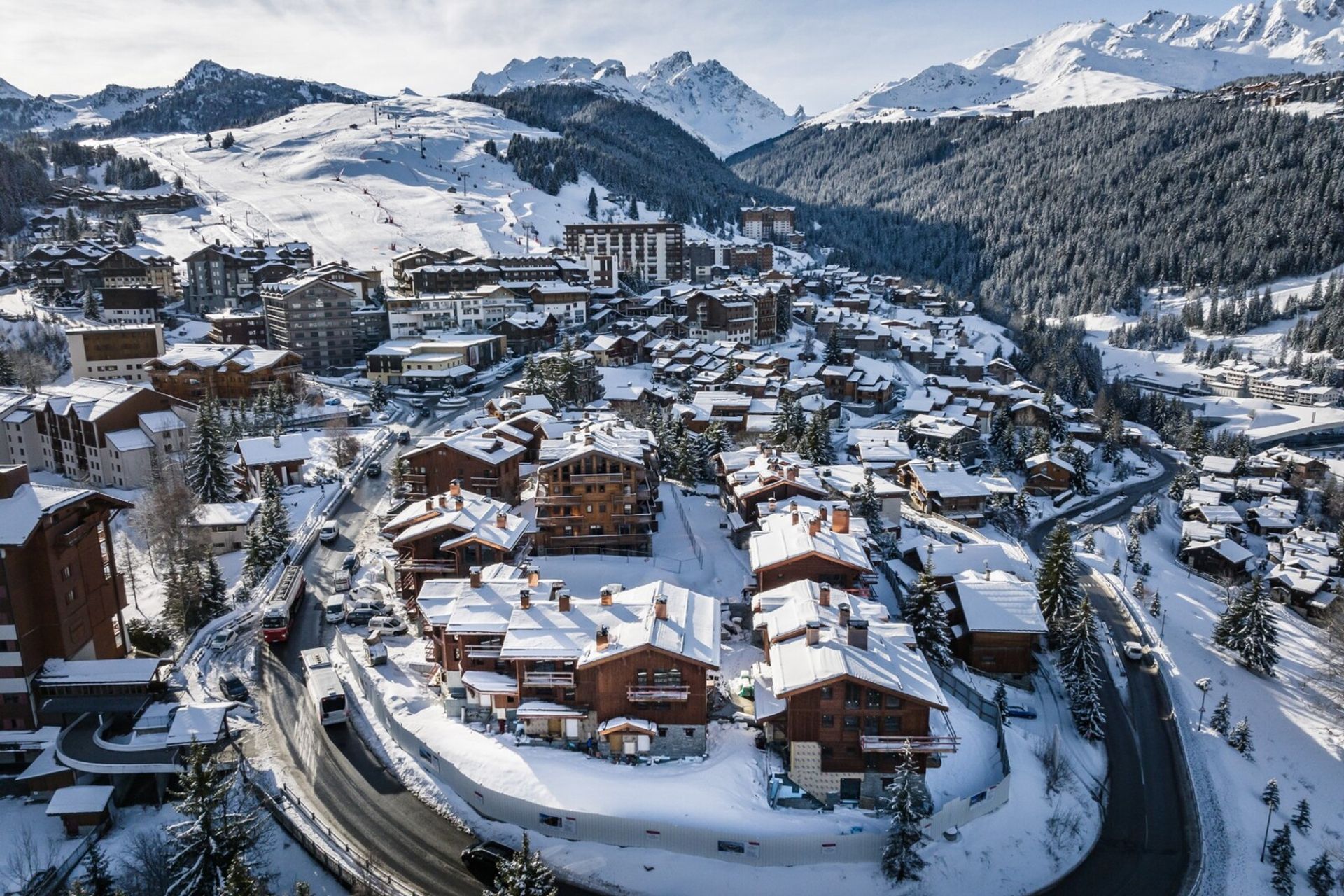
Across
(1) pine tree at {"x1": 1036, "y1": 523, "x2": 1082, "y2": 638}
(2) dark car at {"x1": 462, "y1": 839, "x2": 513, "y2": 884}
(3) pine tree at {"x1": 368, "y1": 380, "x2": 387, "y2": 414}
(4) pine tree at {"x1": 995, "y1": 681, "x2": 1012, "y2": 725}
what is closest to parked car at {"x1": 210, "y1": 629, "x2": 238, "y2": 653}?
(2) dark car at {"x1": 462, "y1": 839, "x2": 513, "y2": 884}

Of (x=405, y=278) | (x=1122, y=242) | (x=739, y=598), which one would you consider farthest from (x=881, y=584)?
(x=1122, y=242)

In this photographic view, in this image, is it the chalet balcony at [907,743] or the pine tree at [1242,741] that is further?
the pine tree at [1242,741]

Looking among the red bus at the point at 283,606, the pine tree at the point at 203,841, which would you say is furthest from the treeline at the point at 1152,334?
the pine tree at the point at 203,841

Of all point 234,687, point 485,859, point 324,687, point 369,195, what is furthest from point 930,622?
point 369,195

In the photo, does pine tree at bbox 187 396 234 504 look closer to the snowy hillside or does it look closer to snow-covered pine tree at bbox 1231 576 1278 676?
snow-covered pine tree at bbox 1231 576 1278 676

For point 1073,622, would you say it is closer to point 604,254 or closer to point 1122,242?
point 604,254

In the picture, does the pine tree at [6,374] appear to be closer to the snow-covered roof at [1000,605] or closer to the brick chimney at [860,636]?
the brick chimney at [860,636]
